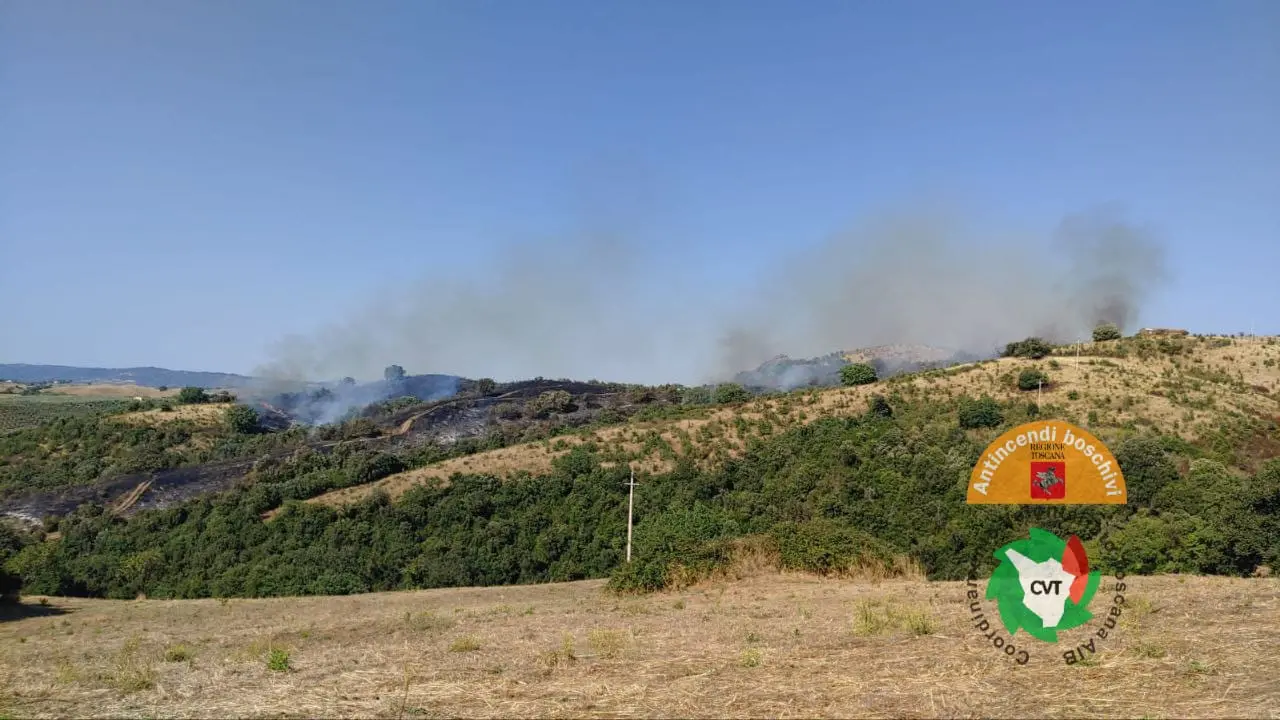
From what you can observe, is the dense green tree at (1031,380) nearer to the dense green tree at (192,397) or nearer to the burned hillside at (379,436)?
the burned hillside at (379,436)

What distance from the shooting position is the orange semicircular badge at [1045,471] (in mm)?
9148

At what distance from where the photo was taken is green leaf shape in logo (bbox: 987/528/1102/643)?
934cm

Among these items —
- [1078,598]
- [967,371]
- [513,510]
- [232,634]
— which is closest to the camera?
[1078,598]

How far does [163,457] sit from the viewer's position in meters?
61.2

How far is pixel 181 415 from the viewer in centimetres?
7469

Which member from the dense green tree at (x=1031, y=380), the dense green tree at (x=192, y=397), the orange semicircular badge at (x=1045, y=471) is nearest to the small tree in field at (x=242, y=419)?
the dense green tree at (x=192, y=397)

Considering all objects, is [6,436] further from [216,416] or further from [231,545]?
[231,545]

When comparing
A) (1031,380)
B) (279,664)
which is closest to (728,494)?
(1031,380)

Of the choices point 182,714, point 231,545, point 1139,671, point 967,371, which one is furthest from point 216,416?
point 1139,671

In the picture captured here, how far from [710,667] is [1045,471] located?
5.09 meters

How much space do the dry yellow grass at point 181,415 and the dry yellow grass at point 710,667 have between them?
215 feet

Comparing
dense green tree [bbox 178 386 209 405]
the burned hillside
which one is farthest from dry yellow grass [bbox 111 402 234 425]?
the burned hillside

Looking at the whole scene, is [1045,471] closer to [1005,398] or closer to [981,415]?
[981,415]

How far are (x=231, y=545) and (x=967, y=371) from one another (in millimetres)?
50191
